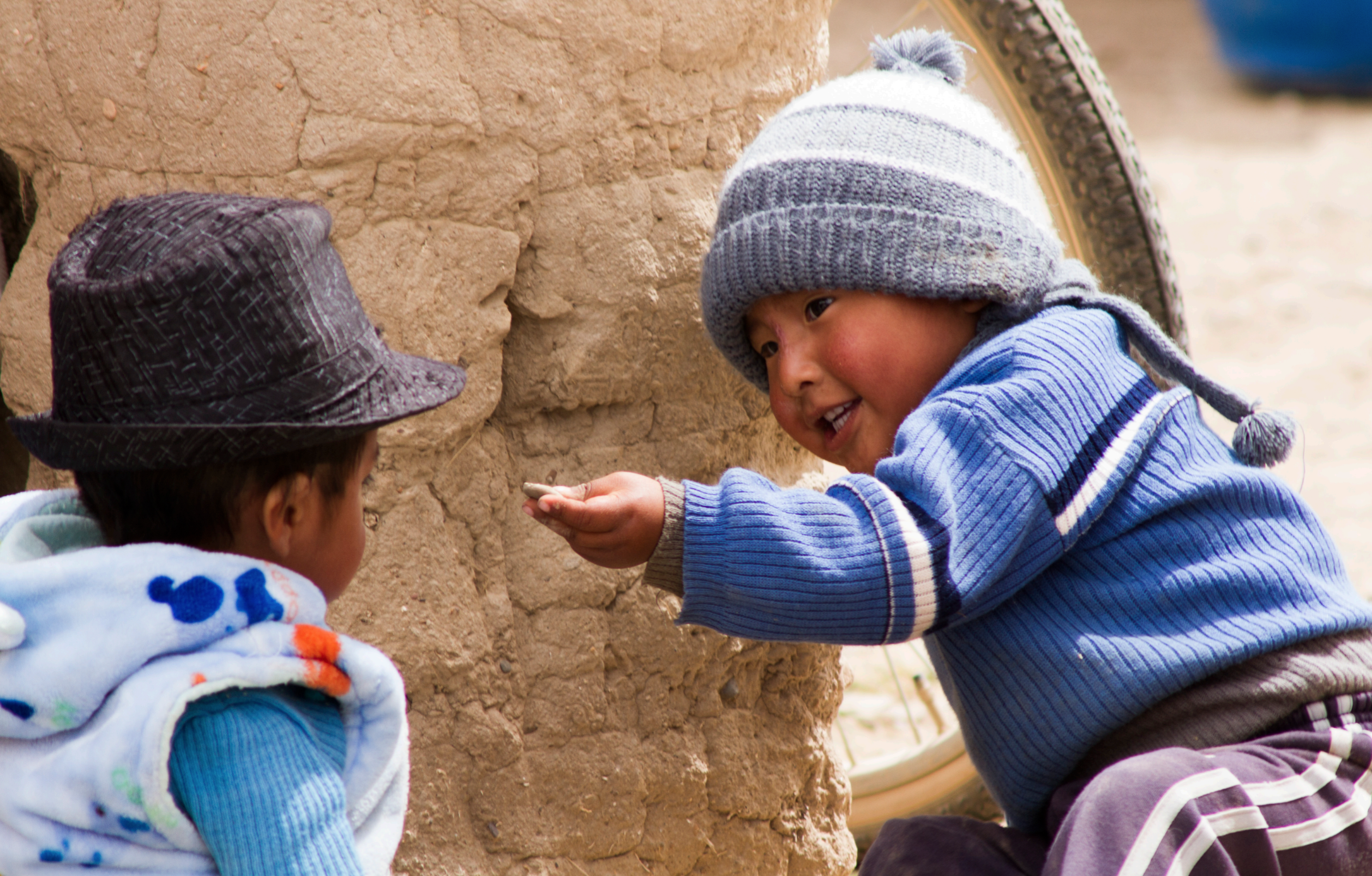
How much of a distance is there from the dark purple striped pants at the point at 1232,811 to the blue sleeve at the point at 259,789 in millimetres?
783

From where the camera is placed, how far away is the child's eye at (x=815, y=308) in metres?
1.78

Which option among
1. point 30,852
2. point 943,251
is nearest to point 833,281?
point 943,251

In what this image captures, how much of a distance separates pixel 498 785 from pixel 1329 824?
1037 millimetres

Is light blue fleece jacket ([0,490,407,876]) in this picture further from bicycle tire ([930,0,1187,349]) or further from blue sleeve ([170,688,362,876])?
bicycle tire ([930,0,1187,349])

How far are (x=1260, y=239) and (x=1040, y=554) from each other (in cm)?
575

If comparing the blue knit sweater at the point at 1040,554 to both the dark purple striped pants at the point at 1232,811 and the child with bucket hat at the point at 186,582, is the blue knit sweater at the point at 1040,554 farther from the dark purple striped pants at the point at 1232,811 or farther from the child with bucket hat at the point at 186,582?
the child with bucket hat at the point at 186,582

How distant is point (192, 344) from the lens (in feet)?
3.78

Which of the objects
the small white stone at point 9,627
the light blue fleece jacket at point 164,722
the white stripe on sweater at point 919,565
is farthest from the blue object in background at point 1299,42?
the small white stone at point 9,627

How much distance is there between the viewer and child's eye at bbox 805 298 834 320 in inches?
70.0

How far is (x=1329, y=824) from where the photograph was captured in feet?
4.85

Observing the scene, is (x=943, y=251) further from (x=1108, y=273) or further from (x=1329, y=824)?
(x=1108, y=273)

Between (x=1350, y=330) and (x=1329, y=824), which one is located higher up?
(x=1329, y=824)

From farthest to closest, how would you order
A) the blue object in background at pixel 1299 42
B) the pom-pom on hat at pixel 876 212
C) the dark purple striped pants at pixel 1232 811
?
1. the blue object in background at pixel 1299 42
2. the pom-pom on hat at pixel 876 212
3. the dark purple striped pants at pixel 1232 811

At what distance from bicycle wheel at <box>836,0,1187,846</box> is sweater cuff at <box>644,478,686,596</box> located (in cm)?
138
